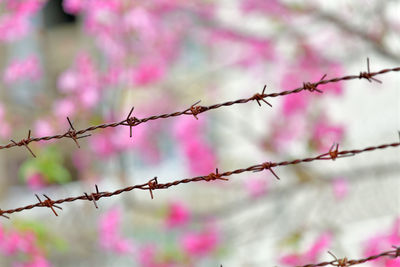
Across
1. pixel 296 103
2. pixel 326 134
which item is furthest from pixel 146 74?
pixel 326 134

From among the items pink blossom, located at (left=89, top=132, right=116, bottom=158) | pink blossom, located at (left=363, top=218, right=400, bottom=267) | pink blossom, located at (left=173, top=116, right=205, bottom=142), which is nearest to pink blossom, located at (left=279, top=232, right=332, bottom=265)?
pink blossom, located at (left=363, top=218, right=400, bottom=267)

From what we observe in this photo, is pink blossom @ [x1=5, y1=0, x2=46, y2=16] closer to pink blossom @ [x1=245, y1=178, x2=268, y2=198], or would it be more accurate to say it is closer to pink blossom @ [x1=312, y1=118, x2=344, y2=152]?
pink blossom @ [x1=312, y1=118, x2=344, y2=152]

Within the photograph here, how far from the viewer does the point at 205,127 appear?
21.9ft

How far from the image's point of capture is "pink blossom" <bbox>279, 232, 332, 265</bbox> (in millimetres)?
4340

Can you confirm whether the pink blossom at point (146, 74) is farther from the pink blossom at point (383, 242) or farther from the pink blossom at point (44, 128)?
the pink blossom at point (383, 242)

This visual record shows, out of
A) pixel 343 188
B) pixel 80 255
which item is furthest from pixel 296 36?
pixel 80 255

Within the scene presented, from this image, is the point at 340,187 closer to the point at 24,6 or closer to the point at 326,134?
the point at 326,134

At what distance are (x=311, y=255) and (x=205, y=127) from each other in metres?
2.44

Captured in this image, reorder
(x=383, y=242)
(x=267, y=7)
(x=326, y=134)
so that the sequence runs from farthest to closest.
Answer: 1. (x=326, y=134)
2. (x=267, y=7)
3. (x=383, y=242)

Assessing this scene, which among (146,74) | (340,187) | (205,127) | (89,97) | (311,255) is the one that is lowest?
(311,255)

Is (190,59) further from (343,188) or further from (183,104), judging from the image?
(343,188)

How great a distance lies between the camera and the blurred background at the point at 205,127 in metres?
4.86

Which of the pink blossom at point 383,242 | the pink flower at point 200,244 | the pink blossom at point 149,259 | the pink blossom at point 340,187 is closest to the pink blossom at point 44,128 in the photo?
the pink blossom at point 149,259

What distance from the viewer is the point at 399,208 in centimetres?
612
